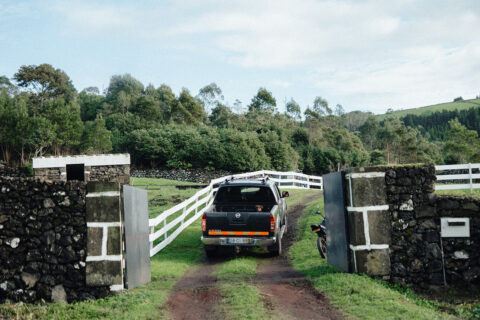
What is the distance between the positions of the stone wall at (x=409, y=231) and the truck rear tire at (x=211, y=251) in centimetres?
349

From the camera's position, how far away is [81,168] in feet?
83.2

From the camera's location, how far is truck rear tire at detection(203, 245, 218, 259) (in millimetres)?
9484

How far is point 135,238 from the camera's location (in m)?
7.45

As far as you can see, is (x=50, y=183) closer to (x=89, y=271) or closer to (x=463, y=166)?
(x=89, y=271)

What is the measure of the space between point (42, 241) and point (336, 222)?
5545 millimetres

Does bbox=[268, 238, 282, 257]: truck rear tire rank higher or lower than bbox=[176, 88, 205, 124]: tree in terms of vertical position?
lower

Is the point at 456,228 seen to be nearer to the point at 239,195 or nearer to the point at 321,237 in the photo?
the point at 321,237

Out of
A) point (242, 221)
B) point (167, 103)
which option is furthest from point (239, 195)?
point (167, 103)

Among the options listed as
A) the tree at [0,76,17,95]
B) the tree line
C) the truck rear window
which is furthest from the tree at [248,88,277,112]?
the truck rear window

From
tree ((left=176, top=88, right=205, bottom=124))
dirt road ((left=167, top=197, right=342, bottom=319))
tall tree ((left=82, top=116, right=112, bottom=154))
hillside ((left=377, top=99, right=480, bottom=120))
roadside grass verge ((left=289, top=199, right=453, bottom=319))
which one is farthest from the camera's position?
hillside ((left=377, top=99, right=480, bottom=120))

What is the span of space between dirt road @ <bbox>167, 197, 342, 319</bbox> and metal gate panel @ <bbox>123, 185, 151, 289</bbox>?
2.49ft

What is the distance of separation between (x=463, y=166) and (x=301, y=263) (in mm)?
9171

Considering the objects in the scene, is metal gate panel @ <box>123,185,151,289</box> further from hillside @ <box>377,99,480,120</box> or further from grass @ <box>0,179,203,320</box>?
hillside @ <box>377,99,480,120</box>

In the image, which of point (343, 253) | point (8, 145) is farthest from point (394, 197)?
Answer: point (8, 145)
